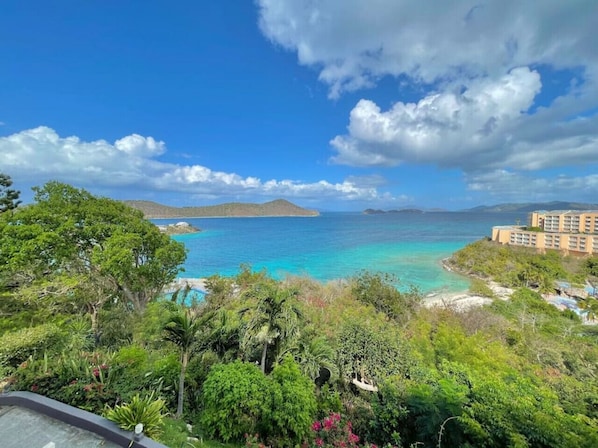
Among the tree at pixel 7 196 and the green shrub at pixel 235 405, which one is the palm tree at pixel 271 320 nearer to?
the green shrub at pixel 235 405

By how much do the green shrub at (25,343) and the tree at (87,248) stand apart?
5.03m

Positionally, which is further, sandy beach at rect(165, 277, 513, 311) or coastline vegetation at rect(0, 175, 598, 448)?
sandy beach at rect(165, 277, 513, 311)

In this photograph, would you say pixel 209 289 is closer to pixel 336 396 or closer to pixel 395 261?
pixel 336 396

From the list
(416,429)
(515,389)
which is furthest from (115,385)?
(515,389)

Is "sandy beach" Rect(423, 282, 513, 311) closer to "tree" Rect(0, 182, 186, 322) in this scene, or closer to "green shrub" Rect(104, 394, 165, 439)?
"tree" Rect(0, 182, 186, 322)

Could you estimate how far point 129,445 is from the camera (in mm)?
4117

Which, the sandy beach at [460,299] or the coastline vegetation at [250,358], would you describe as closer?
the coastline vegetation at [250,358]

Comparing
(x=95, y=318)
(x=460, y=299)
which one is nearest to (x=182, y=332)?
(x=95, y=318)

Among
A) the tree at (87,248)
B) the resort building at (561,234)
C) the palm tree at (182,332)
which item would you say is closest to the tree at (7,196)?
the tree at (87,248)

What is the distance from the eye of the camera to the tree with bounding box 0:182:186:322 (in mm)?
11414

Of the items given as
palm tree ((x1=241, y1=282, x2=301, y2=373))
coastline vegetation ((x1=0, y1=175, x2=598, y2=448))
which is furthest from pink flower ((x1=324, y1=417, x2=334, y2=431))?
palm tree ((x1=241, y1=282, x2=301, y2=373))

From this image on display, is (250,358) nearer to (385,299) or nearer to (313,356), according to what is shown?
(313,356)

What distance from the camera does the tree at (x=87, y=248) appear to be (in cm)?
1141

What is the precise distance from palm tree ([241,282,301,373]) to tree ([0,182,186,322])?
7.56 meters
